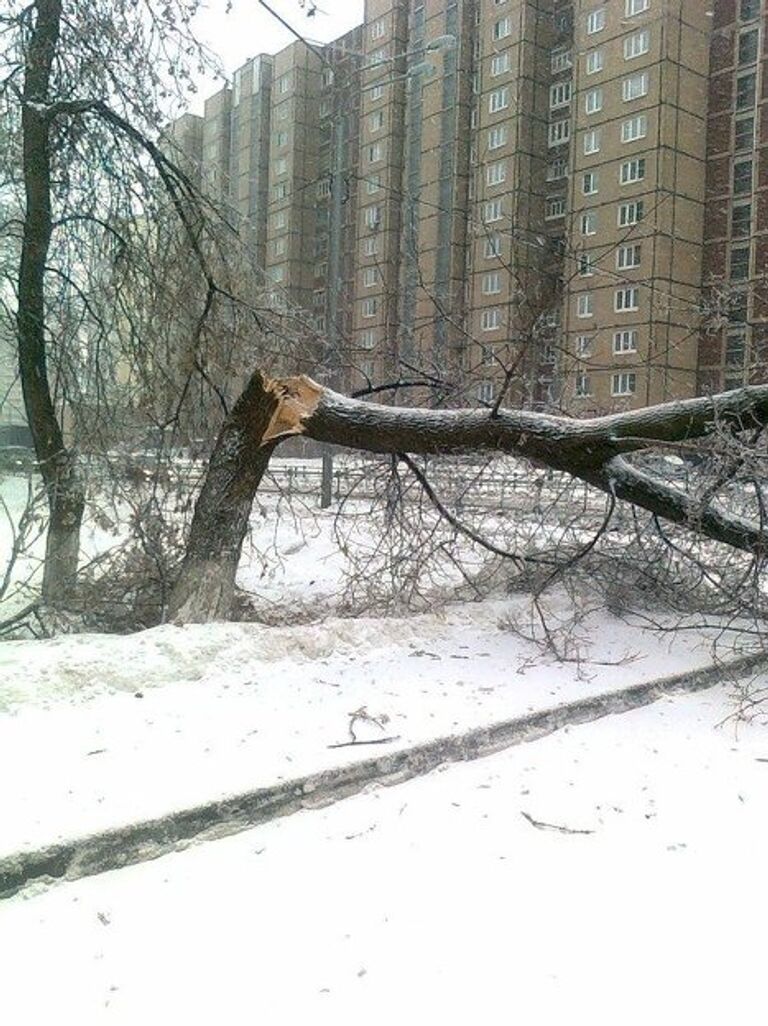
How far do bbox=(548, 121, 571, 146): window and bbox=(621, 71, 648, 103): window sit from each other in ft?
2.45

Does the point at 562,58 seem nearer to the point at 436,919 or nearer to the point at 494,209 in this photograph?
the point at 494,209

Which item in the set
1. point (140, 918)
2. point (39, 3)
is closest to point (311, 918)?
point (140, 918)

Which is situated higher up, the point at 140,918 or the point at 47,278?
the point at 47,278

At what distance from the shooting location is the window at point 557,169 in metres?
10.8

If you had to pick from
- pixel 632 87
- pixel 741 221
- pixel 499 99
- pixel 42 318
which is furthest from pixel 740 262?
pixel 42 318

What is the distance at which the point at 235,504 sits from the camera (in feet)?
18.8

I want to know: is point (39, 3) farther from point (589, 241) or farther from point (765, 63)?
point (765, 63)

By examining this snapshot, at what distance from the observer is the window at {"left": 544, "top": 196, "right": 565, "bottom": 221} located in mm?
9758

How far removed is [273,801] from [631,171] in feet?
31.4

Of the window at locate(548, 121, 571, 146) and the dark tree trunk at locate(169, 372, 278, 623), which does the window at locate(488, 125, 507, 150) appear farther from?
the dark tree trunk at locate(169, 372, 278, 623)

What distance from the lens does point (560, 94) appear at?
11492mm

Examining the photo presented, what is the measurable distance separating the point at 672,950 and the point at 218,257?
21.4 ft

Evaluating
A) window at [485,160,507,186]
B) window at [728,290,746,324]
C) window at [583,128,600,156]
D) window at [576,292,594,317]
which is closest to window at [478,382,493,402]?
window at [576,292,594,317]

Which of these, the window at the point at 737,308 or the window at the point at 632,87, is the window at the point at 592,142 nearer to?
Result: the window at the point at 632,87
